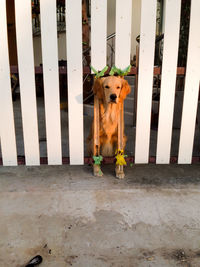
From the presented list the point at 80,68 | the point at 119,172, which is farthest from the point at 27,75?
the point at 119,172

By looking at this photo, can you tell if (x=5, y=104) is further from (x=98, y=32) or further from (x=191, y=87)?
(x=191, y=87)

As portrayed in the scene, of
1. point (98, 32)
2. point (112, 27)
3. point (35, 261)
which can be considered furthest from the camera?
point (112, 27)

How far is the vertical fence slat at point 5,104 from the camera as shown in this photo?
2.19m

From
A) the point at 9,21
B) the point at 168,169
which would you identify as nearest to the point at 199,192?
the point at 168,169

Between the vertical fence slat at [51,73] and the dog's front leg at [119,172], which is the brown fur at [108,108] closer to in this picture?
the dog's front leg at [119,172]

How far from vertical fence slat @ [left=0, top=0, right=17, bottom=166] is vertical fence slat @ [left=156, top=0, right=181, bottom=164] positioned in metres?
1.42

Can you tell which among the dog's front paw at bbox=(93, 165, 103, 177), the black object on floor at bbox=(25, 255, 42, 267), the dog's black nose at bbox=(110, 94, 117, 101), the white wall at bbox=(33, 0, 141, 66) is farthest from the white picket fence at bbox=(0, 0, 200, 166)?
the white wall at bbox=(33, 0, 141, 66)

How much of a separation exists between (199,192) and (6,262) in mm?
1519

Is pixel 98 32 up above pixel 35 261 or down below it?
above

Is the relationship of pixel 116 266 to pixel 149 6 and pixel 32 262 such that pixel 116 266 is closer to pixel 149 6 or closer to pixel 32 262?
pixel 32 262

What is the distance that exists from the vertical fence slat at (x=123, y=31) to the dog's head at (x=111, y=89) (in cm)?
22

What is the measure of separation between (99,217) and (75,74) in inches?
49.6

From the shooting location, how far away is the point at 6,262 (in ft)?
4.37

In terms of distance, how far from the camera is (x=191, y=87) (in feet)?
7.61
